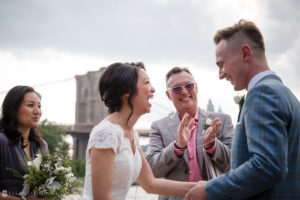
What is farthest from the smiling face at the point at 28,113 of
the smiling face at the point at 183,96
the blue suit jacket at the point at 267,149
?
the blue suit jacket at the point at 267,149

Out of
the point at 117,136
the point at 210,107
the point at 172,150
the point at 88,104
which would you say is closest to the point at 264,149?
the point at 117,136

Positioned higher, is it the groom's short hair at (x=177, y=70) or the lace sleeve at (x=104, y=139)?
the groom's short hair at (x=177, y=70)

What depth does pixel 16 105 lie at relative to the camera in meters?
3.80

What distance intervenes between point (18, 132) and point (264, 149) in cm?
286

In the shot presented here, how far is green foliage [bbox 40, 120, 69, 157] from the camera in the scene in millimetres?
42375

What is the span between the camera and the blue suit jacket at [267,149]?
1.76 meters

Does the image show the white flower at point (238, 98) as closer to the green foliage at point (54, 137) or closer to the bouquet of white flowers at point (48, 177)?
the bouquet of white flowers at point (48, 177)

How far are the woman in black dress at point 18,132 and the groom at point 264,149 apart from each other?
2.18 m

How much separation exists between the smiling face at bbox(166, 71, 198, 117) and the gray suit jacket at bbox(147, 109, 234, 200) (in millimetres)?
112

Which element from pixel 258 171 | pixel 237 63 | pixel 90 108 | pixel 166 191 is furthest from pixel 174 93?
pixel 90 108

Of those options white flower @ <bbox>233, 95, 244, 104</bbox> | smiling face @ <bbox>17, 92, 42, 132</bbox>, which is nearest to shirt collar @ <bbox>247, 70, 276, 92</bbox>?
white flower @ <bbox>233, 95, 244, 104</bbox>

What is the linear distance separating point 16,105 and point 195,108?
202cm

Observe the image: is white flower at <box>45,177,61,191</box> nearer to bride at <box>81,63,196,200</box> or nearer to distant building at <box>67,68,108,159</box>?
bride at <box>81,63,196,200</box>

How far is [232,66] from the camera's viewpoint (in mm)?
2201
